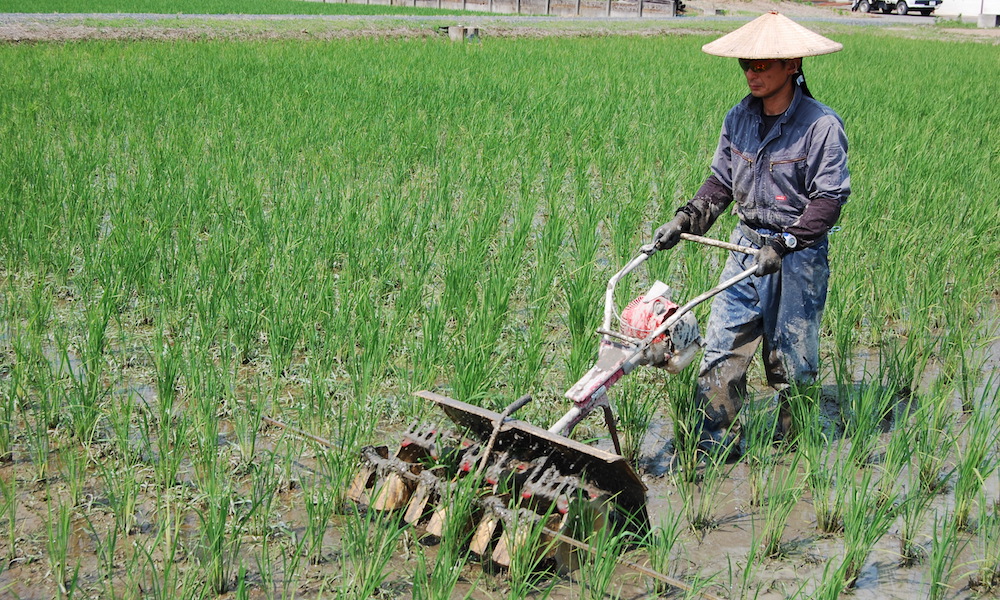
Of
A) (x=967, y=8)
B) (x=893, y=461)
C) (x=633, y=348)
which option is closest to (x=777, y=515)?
(x=893, y=461)

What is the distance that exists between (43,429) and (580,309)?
1.86 metres

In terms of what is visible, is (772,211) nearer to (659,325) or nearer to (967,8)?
(659,325)

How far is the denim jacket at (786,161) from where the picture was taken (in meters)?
2.83

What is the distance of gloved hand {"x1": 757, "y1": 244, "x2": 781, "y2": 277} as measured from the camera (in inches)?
104

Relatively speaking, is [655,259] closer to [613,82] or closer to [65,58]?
[613,82]

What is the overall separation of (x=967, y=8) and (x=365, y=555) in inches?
1329

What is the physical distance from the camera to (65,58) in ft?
32.1

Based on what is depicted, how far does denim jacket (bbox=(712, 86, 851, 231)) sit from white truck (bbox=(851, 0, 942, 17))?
30.9 meters

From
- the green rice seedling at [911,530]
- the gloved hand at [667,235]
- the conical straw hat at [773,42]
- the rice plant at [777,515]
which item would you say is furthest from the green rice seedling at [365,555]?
the conical straw hat at [773,42]

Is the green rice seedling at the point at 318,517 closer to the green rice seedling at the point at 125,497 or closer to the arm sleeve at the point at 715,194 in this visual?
the green rice seedling at the point at 125,497

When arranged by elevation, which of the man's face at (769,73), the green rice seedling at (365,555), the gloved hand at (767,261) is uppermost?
the man's face at (769,73)

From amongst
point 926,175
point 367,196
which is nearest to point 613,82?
point 926,175

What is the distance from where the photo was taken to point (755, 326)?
3090 mm

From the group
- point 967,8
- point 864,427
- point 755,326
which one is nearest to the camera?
point 864,427
